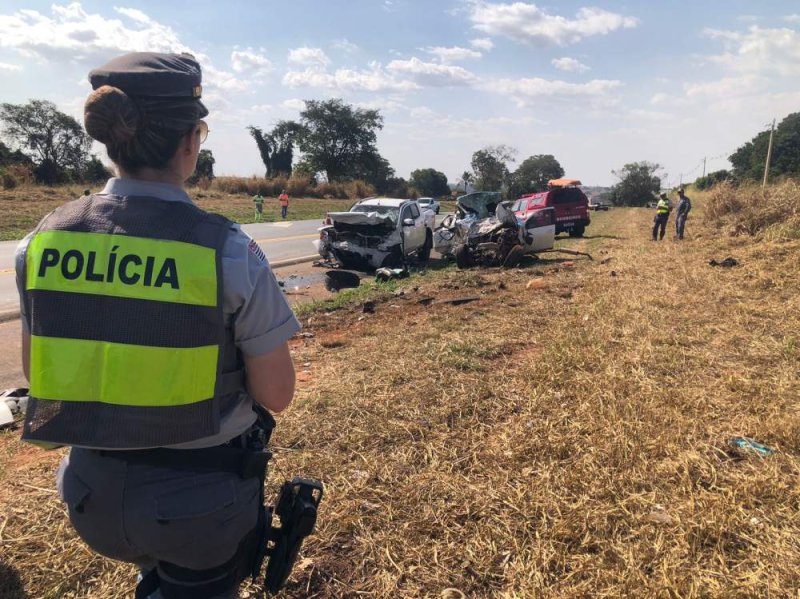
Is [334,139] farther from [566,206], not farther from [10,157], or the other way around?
[566,206]

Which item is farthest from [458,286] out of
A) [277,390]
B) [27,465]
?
[277,390]

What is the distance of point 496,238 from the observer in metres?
12.8

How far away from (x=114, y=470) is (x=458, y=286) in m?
9.29

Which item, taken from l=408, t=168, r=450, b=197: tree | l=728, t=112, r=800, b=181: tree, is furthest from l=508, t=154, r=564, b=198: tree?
l=728, t=112, r=800, b=181: tree

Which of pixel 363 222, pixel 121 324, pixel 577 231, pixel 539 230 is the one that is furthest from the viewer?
pixel 577 231

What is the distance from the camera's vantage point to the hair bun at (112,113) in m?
1.28

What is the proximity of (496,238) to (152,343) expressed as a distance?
474 inches

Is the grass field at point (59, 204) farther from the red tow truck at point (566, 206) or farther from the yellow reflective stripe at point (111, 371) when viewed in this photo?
the yellow reflective stripe at point (111, 371)

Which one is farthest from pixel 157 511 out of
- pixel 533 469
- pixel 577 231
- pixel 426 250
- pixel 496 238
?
pixel 577 231

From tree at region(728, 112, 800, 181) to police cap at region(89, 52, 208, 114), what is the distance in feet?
183

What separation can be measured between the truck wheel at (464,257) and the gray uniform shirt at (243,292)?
38.8ft

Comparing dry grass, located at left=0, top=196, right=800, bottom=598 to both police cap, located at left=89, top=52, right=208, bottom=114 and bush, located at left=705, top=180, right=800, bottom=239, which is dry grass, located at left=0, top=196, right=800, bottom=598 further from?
bush, located at left=705, top=180, right=800, bottom=239

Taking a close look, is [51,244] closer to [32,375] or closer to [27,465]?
[32,375]

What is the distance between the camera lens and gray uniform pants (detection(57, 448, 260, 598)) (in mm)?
1271
